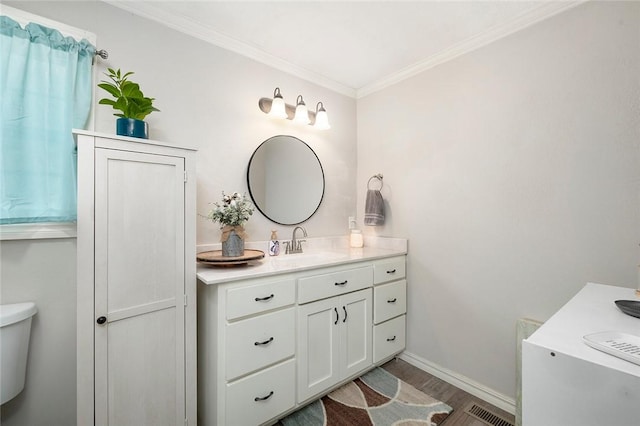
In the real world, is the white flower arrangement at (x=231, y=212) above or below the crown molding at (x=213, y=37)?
below

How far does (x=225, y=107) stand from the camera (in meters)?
1.94

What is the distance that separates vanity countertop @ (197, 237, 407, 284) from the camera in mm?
1411

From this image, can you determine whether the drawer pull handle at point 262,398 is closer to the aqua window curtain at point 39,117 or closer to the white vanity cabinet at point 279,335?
the white vanity cabinet at point 279,335

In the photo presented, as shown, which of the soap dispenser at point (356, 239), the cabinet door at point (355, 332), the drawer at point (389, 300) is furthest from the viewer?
the soap dispenser at point (356, 239)

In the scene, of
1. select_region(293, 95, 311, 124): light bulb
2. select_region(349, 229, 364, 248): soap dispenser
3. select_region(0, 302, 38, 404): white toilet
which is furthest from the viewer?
select_region(349, 229, 364, 248): soap dispenser

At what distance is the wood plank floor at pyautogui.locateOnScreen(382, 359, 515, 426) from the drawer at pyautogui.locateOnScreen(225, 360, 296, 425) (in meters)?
0.95

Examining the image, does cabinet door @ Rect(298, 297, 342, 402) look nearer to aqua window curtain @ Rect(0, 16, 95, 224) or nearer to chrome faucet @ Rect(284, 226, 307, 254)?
chrome faucet @ Rect(284, 226, 307, 254)

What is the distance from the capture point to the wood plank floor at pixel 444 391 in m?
1.63

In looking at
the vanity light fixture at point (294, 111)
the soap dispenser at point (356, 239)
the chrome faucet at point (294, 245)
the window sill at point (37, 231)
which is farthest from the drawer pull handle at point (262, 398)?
the vanity light fixture at point (294, 111)

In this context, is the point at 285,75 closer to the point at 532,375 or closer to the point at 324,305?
the point at 324,305

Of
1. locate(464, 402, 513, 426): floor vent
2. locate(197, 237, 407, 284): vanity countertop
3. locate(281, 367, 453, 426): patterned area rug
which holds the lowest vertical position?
locate(464, 402, 513, 426): floor vent

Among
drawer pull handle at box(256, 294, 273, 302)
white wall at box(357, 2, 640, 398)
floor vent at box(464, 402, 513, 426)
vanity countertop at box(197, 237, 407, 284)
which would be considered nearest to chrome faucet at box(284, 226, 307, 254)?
vanity countertop at box(197, 237, 407, 284)

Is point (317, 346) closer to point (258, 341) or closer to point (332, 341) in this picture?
point (332, 341)

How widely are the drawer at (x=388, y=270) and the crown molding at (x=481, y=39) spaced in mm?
1581
